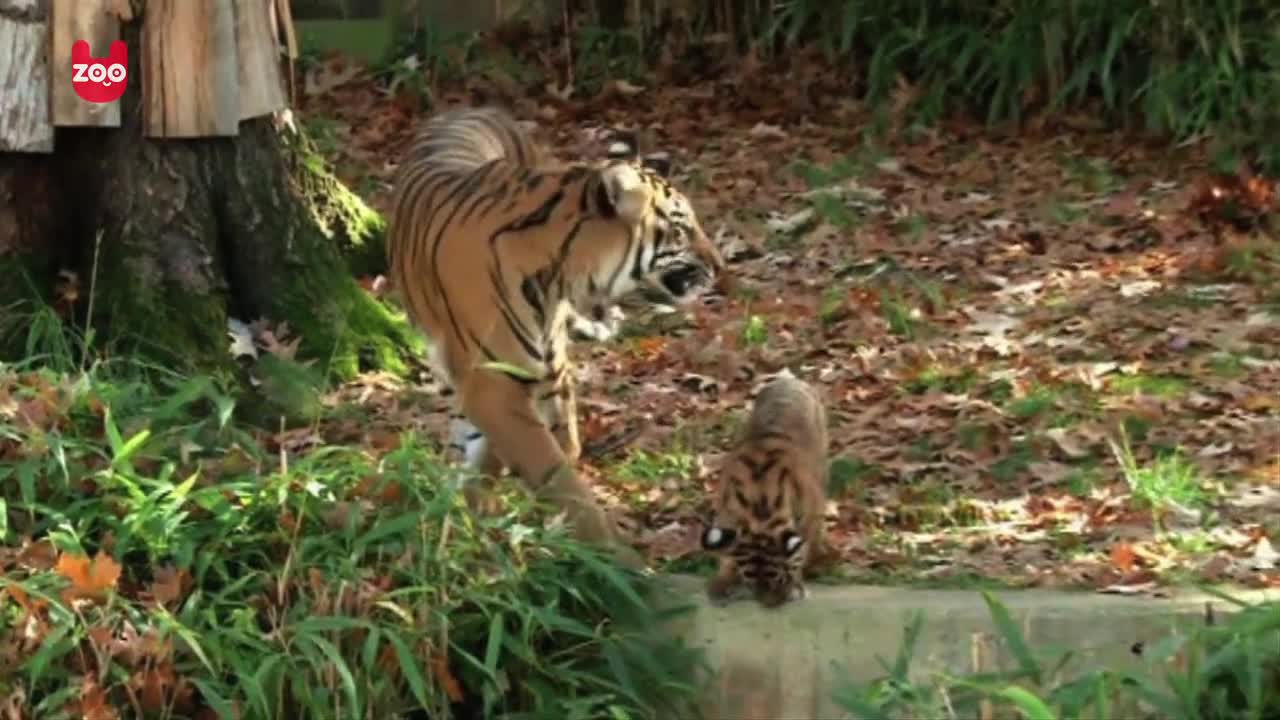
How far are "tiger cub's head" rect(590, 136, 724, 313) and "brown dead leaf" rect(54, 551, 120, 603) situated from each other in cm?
166

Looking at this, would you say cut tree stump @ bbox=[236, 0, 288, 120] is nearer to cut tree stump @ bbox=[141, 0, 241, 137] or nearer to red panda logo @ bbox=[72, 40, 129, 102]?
cut tree stump @ bbox=[141, 0, 241, 137]

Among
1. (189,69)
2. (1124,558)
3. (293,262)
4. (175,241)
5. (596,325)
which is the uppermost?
(189,69)

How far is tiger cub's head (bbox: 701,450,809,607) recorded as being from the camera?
541cm

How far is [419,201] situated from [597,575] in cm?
162

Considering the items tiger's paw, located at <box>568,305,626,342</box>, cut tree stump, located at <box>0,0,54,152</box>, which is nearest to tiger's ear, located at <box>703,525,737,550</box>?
tiger's paw, located at <box>568,305,626,342</box>

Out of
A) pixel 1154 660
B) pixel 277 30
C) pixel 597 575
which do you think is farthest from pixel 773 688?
pixel 277 30

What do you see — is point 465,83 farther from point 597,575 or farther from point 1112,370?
point 597,575

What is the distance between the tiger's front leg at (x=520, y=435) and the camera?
5965mm

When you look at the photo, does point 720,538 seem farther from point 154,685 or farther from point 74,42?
point 74,42

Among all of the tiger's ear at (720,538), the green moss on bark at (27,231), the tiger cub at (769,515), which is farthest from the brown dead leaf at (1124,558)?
the green moss on bark at (27,231)

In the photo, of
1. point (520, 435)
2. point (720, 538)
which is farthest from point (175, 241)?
point (720, 538)

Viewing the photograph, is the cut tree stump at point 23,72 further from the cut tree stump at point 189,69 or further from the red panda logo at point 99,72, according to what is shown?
the cut tree stump at point 189,69

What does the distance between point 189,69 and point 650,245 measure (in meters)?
1.49

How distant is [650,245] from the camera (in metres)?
6.29
